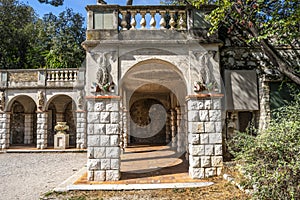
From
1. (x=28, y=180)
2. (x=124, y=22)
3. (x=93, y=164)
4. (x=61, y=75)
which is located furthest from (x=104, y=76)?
(x=61, y=75)

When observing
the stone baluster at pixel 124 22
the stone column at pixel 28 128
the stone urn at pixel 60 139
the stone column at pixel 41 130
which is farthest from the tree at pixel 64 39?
the stone baluster at pixel 124 22

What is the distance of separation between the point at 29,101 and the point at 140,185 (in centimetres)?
1374

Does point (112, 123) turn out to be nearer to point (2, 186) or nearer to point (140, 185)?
point (140, 185)

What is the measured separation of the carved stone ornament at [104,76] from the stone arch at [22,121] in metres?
12.3

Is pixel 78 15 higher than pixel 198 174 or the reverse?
higher

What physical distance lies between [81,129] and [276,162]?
11.4 m

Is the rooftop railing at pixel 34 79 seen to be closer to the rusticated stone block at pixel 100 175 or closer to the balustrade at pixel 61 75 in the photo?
the balustrade at pixel 61 75

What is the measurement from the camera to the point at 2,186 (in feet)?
19.2

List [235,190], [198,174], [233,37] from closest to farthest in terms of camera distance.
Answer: [235,190]
[198,174]
[233,37]

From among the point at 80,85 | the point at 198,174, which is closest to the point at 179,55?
the point at 198,174

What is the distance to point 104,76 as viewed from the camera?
18.9 ft

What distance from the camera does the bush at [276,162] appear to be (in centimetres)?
336

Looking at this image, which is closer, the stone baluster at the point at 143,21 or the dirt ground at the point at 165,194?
the dirt ground at the point at 165,194

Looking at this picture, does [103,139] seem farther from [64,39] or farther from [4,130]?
[64,39]
